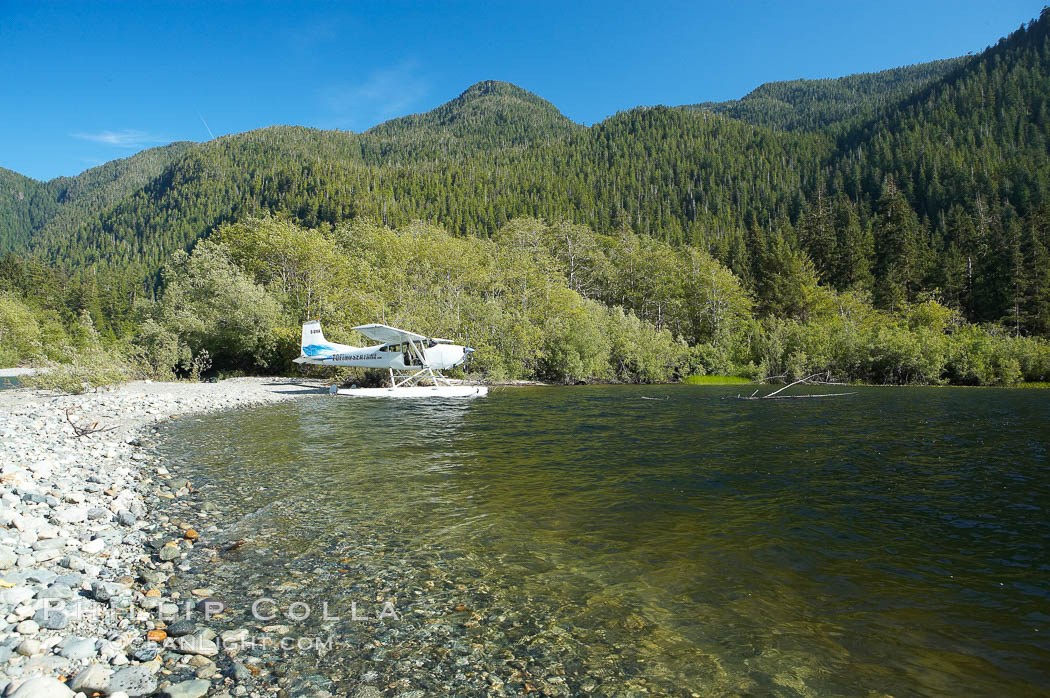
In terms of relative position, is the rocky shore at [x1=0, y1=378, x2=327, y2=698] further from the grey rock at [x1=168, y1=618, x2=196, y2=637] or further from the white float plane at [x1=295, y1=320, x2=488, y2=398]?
the white float plane at [x1=295, y1=320, x2=488, y2=398]

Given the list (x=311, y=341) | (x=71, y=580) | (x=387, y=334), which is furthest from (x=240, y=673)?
(x=311, y=341)

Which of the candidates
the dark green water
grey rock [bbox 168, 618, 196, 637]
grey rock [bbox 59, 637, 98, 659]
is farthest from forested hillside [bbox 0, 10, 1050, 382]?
grey rock [bbox 59, 637, 98, 659]

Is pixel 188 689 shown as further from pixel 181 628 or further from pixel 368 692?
pixel 368 692

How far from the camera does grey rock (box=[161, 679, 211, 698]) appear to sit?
2732 millimetres

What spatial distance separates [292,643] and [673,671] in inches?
98.8

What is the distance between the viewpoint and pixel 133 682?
2799 millimetres

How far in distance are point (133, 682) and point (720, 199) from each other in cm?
10911

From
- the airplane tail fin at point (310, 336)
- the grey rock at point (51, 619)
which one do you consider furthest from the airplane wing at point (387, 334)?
the grey rock at point (51, 619)

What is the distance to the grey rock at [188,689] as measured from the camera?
2.73 metres

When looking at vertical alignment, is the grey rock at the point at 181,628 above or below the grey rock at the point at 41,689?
below

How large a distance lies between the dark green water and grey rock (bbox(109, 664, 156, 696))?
69 cm

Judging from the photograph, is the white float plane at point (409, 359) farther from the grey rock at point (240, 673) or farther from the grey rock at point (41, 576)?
the grey rock at point (240, 673)

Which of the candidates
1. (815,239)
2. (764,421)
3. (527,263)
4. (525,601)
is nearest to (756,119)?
(815,239)

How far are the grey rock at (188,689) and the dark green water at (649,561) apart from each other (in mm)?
518
